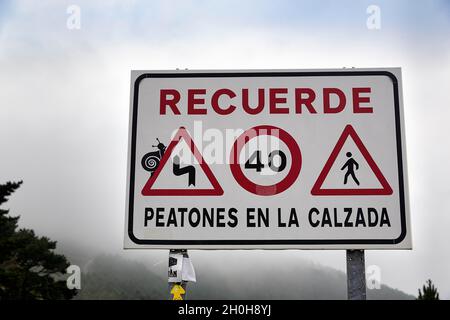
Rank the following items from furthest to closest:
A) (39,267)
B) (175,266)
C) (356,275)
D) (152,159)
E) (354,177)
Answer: (39,267)
(152,159)
(354,177)
(175,266)
(356,275)

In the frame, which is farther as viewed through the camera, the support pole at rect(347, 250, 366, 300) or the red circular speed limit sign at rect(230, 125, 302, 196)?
the red circular speed limit sign at rect(230, 125, 302, 196)

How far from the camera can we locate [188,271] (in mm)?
4375

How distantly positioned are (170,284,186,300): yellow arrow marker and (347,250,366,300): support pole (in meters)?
1.31

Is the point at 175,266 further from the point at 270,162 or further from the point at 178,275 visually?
the point at 270,162

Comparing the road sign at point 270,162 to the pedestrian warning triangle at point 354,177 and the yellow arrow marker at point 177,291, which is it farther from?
the yellow arrow marker at point 177,291

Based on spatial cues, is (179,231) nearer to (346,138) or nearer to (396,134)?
(346,138)

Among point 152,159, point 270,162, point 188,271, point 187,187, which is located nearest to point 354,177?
point 270,162

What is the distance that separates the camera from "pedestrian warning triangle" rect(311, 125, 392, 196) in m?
4.49

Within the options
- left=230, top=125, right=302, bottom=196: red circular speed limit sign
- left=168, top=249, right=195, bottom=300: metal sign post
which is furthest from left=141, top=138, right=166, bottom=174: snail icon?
left=168, top=249, right=195, bottom=300: metal sign post

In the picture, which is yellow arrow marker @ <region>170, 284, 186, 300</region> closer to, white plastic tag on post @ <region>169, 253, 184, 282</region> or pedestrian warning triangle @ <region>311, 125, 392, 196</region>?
white plastic tag on post @ <region>169, 253, 184, 282</region>

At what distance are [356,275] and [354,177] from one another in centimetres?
82

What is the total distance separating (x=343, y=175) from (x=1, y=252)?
169ft

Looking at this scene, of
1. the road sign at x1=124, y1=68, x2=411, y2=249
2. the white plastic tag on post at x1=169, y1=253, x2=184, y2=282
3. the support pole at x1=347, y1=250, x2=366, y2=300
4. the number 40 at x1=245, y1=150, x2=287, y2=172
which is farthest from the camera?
the number 40 at x1=245, y1=150, x2=287, y2=172

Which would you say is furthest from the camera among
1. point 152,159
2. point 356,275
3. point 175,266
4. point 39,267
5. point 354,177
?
point 39,267
